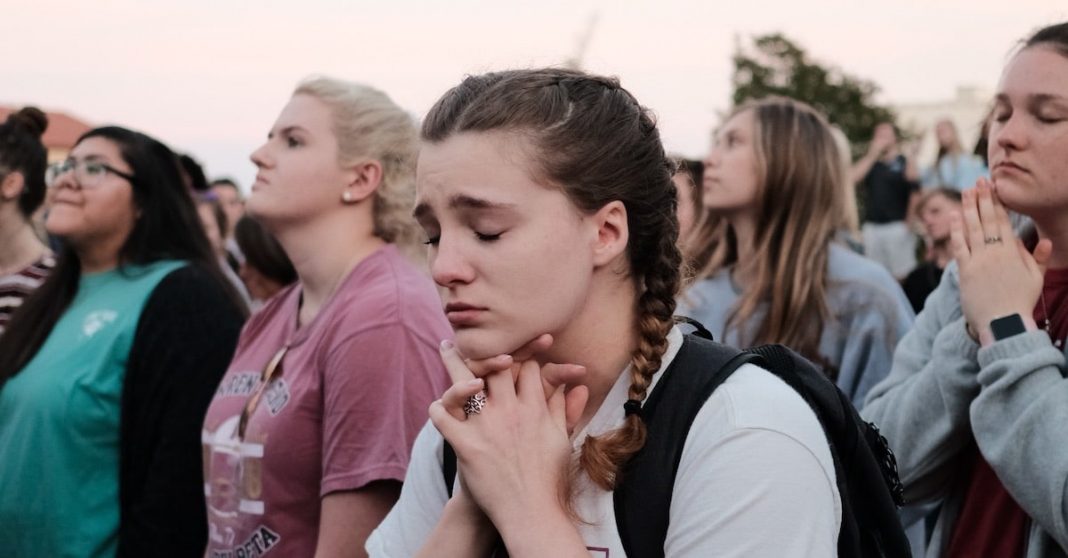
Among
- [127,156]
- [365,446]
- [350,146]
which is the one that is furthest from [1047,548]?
[127,156]

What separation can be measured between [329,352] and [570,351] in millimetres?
1153

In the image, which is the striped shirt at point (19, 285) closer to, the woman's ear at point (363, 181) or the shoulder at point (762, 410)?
the woman's ear at point (363, 181)

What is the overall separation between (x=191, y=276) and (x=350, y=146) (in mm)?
1046

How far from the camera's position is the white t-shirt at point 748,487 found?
1.68m

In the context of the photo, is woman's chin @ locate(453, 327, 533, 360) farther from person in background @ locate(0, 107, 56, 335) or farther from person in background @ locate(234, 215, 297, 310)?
person in background @ locate(234, 215, 297, 310)

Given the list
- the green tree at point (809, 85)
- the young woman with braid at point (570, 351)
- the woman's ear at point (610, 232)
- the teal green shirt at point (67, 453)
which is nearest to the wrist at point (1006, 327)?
the young woman with braid at point (570, 351)

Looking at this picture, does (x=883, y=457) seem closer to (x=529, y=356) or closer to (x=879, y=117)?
(x=529, y=356)

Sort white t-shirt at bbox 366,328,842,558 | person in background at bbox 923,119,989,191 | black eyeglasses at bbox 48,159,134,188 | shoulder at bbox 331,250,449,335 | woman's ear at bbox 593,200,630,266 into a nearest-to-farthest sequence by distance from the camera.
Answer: white t-shirt at bbox 366,328,842,558
woman's ear at bbox 593,200,630,266
shoulder at bbox 331,250,449,335
black eyeglasses at bbox 48,159,134,188
person in background at bbox 923,119,989,191

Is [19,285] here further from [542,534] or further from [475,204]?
[542,534]

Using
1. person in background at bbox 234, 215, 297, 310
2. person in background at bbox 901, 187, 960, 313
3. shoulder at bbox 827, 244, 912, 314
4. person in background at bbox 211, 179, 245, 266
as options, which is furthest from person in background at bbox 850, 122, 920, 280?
shoulder at bbox 827, 244, 912, 314

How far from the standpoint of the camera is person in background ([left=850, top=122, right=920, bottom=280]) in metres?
12.2

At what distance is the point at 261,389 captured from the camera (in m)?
3.14

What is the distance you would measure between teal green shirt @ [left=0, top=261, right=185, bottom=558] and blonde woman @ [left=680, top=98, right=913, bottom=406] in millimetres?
1953

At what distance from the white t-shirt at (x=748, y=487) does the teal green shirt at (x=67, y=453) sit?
248 centimetres
